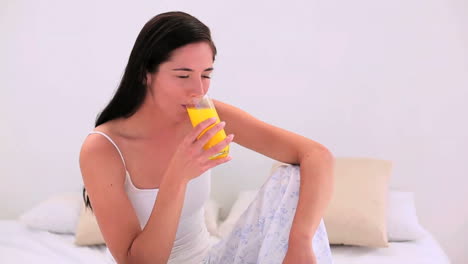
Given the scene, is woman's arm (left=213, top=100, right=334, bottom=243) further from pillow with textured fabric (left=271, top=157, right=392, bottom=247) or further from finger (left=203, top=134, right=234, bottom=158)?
pillow with textured fabric (left=271, top=157, right=392, bottom=247)

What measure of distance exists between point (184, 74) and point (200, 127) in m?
0.20

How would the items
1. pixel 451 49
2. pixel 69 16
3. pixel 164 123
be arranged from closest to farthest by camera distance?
pixel 164 123, pixel 451 49, pixel 69 16

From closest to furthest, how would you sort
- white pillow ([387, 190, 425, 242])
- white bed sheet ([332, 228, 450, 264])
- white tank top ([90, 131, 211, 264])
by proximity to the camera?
white tank top ([90, 131, 211, 264]) → white bed sheet ([332, 228, 450, 264]) → white pillow ([387, 190, 425, 242])

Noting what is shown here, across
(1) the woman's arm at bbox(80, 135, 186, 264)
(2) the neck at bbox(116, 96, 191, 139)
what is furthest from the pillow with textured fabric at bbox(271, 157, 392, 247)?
(1) the woman's arm at bbox(80, 135, 186, 264)

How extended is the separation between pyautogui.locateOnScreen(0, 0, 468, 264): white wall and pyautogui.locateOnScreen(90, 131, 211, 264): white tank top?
118 centimetres

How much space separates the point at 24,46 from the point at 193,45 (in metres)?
1.78

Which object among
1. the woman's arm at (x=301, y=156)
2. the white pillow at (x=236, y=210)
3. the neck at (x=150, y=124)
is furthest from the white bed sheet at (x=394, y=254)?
the neck at (x=150, y=124)

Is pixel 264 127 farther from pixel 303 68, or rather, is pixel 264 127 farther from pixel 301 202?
pixel 303 68

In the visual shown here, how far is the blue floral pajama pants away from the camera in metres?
1.39

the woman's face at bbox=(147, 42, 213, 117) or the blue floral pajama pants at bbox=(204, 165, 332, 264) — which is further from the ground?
the woman's face at bbox=(147, 42, 213, 117)

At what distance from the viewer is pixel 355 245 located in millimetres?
2238

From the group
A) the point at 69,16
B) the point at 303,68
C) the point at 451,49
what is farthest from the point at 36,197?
the point at 451,49

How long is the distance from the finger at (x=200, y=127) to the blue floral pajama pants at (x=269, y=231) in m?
0.37

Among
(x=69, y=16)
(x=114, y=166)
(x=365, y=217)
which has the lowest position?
(x=365, y=217)
